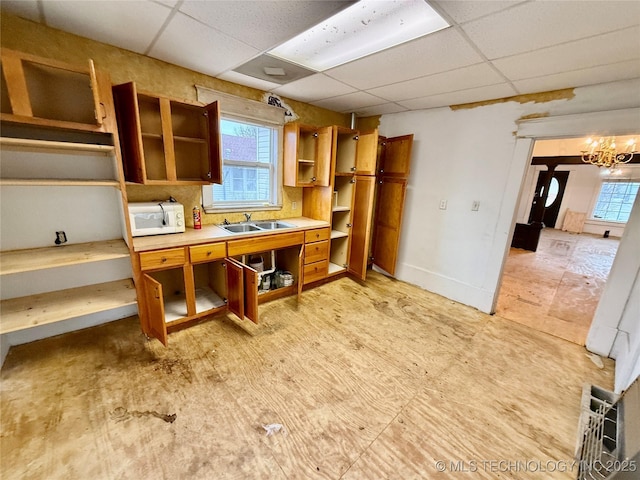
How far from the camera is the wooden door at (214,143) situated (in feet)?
7.32

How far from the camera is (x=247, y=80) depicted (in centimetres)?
253

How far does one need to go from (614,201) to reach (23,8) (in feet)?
43.9

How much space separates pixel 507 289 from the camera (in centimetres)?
369

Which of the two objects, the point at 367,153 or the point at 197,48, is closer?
the point at 197,48

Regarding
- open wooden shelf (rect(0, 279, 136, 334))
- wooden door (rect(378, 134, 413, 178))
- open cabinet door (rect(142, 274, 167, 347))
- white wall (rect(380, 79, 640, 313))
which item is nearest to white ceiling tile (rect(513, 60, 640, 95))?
white wall (rect(380, 79, 640, 313))

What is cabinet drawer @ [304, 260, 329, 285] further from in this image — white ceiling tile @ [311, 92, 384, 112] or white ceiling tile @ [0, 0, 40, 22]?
white ceiling tile @ [0, 0, 40, 22]

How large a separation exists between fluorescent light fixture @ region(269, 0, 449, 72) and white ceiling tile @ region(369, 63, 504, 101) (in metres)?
0.68

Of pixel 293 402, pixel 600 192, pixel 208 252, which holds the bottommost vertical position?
pixel 293 402

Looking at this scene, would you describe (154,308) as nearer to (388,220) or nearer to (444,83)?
(388,220)

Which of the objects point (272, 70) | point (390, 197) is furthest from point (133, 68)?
point (390, 197)

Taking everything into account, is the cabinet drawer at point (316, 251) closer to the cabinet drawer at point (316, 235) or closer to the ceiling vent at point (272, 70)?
the cabinet drawer at point (316, 235)

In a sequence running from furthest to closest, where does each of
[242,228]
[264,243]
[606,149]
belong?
[606,149], [242,228], [264,243]

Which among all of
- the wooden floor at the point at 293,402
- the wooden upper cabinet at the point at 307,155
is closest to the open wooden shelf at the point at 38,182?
the wooden floor at the point at 293,402

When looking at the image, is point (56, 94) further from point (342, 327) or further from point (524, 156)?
→ point (524, 156)
